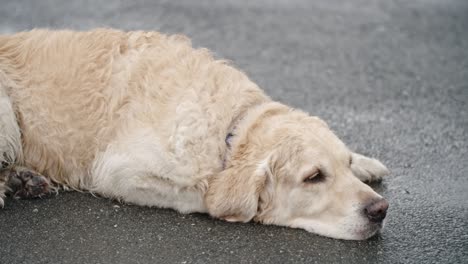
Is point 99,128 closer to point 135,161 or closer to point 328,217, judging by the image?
point 135,161

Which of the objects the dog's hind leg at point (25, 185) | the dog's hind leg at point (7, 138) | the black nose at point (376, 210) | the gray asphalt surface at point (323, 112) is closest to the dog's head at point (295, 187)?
the black nose at point (376, 210)

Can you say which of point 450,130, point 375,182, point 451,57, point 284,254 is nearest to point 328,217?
point 284,254

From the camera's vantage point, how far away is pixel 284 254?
4125mm

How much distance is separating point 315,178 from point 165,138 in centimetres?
108

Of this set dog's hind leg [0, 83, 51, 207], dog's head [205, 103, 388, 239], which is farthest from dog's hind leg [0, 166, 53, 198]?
dog's head [205, 103, 388, 239]

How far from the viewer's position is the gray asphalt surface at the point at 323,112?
4188mm

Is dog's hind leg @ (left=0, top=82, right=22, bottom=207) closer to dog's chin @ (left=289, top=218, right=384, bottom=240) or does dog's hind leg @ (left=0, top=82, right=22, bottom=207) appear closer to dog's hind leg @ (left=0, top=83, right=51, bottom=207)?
dog's hind leg @ (left=0, top=83, right=51, bottom=207)

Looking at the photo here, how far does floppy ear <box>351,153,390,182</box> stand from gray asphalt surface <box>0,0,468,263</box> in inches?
5.4

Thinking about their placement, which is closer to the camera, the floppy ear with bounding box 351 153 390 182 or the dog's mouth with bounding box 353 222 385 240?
the dog's mouth with bounding box 353 222 385 240

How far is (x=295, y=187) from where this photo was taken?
4332 millimetres

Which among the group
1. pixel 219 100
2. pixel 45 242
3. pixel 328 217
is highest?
pixel 219 100

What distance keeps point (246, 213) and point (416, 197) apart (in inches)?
61.7

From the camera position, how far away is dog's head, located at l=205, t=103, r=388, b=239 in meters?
4.25

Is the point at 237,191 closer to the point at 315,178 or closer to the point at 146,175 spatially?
the point at 315,178
